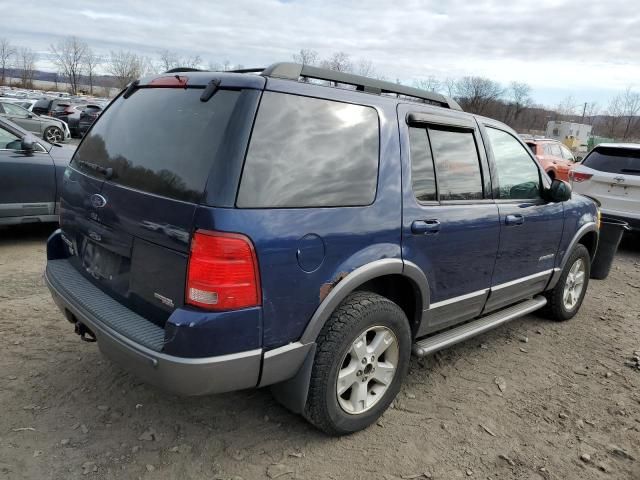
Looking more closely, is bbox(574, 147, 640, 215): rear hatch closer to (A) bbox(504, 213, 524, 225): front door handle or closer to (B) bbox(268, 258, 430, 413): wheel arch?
(A) bbox(504, 213, 524, 225): front door handle

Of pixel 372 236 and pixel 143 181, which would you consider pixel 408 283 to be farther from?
pixel 143 181

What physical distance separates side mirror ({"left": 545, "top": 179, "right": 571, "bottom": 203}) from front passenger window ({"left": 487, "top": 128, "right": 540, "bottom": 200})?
0.29 feet

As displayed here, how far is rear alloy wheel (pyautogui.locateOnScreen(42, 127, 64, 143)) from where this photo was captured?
16406 millimetres

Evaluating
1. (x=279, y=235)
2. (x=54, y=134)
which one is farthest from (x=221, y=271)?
(x=54, y=134)

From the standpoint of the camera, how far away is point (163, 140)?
248 centimetres

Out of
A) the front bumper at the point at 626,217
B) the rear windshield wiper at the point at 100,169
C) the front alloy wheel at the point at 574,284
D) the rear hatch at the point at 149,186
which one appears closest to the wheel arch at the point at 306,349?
the rear hatch at the point at 149,186

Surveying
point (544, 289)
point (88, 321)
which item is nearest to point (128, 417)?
point (88, 321)

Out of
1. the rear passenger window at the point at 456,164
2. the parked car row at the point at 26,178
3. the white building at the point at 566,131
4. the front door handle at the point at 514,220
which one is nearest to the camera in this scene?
the rear passenger window at the point at 456,164

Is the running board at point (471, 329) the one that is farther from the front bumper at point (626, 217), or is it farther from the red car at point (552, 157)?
the red car at point (552, 157)

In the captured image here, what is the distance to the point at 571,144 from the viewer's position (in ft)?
158

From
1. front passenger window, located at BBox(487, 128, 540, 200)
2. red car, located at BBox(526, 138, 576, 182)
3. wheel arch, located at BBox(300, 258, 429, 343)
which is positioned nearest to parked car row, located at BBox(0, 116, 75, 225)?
wheel arch, located at BBox(300, 258, 429, 343)

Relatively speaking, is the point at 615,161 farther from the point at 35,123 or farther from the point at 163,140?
the point at 35,123

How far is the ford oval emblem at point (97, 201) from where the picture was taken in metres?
2.61

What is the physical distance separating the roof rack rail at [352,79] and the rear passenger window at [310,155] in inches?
7.7
